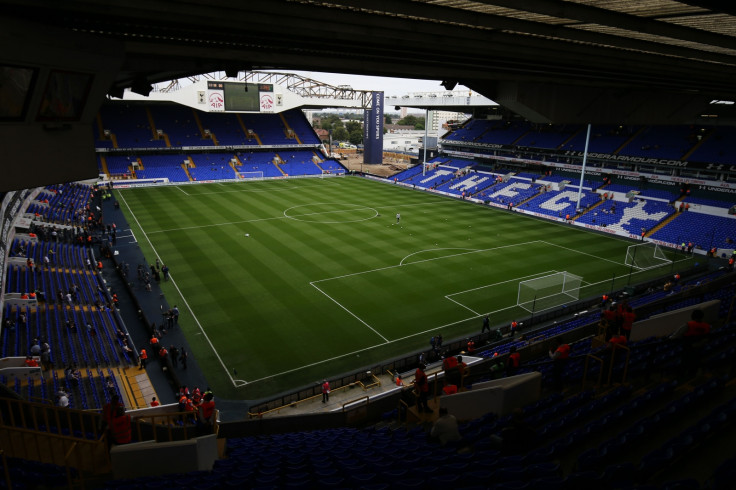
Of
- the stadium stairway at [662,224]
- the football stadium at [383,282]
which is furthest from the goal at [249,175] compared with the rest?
the stadium stairway at [662,224]

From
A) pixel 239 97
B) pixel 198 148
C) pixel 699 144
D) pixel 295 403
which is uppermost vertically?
pixel 239 97

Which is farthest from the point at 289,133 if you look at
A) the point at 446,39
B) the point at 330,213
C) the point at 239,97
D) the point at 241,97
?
the point at 446,39

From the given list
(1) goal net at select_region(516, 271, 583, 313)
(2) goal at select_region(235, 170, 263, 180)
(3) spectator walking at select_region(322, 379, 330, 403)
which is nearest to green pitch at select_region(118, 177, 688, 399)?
(1) goal net at select_region(516, 271, 583, 313)

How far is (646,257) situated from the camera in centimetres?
3325

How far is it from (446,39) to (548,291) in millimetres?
19935

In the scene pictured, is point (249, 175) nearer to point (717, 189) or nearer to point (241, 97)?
point (241, 97)

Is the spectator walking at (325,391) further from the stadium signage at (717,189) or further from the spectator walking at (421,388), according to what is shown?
the stadium signage at (717,189)

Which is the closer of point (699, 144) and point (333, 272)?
point (333, 272)

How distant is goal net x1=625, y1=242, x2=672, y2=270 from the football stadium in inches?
11.7

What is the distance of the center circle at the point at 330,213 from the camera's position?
43.1 meters

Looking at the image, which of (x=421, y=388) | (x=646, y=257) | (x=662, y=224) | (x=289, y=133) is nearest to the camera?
(x=421, y=388)

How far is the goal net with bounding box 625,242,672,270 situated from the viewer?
31891 millimetres

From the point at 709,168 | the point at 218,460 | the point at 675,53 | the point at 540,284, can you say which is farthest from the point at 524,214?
the point at 218,460

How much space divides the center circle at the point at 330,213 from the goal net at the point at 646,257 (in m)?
21.9
